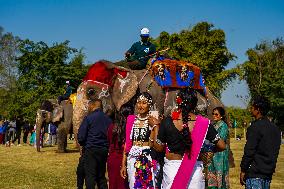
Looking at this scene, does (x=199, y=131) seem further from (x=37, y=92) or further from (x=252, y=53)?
(x=252, y=53)

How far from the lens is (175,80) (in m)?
12.7

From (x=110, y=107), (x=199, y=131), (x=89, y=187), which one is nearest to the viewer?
(x=199, y=131)

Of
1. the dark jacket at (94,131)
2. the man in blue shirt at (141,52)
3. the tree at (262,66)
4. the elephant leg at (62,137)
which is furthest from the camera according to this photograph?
the tree at (262,66)

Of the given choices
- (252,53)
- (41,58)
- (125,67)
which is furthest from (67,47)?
(125,67)

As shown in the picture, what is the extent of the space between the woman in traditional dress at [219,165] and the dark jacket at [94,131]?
1904mm

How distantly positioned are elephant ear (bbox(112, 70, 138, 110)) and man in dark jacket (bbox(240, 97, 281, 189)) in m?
5.67

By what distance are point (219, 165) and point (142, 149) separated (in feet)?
8.45

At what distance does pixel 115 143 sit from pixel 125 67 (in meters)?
5.08

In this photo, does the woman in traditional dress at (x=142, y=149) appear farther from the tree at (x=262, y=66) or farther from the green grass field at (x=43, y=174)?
the tree at (x=262, y=66)

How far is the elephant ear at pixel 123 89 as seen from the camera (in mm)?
11727

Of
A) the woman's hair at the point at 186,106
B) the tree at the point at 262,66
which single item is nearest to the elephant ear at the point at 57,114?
the woman's hair at the point at 186,106

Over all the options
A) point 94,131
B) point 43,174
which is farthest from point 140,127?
point 43,174

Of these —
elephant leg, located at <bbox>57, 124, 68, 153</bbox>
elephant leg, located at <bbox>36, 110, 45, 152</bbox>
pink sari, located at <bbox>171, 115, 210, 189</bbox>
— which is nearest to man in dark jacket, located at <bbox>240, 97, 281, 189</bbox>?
pink sari, located at <bbox>171, 115, 210, 189</bbox>

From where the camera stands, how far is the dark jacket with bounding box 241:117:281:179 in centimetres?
623
